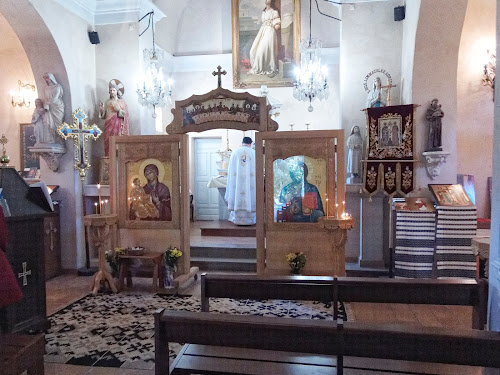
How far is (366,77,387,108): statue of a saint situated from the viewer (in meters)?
6.48

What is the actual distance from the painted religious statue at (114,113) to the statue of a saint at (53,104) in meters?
0.72

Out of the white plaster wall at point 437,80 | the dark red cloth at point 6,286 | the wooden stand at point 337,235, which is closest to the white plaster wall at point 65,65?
the wooden stand at point 337,235

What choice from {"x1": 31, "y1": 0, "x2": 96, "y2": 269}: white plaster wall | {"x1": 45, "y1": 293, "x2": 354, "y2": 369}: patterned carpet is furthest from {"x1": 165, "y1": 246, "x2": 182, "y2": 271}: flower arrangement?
{"x1": 31, "y1": 0, "x2": 96, "y2": 269}: white plaster wall

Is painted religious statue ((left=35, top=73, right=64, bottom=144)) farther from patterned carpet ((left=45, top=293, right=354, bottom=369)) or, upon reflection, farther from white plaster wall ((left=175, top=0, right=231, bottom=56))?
white plaster wall ((left=175, top=0, right=231, bottom=56))

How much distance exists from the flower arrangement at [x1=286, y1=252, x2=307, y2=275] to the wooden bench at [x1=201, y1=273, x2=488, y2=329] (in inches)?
83.7

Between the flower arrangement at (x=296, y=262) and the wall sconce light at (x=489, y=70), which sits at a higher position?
the wall sconce light at (x=489, y=70)

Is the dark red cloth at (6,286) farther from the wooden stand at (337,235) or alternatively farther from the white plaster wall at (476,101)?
the white plaster wall at (476,101)

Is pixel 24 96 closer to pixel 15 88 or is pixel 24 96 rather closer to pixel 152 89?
pixel 15 88

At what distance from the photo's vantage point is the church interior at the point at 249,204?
3092 mm

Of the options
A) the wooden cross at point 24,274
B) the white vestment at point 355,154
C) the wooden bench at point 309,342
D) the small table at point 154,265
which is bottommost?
the small table at point 154,265

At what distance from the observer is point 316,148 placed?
568cm

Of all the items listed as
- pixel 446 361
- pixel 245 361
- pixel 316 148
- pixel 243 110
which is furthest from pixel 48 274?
pixel 446 361

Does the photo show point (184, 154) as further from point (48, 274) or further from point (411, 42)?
point (411, 42)

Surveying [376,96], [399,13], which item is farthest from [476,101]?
Result: [376,96]
